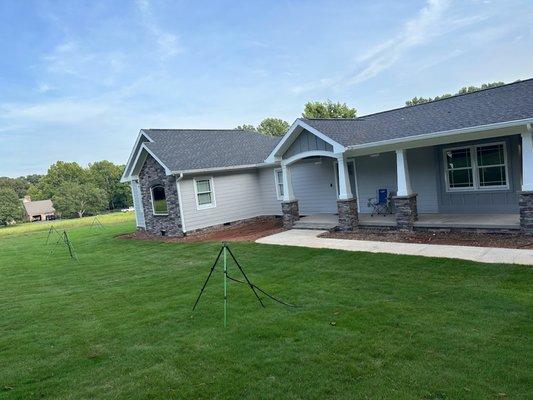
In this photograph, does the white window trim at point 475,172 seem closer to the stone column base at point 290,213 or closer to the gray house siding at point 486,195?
the gray house siding at point 486,195

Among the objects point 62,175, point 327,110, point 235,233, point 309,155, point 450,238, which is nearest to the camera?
point 450,238

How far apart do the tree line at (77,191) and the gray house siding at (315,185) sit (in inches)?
1986

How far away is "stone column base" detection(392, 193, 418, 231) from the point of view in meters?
11.7

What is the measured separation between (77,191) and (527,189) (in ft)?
248

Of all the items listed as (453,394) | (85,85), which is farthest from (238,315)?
(85,85)

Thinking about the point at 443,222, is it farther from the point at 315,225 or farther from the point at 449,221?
the point at 315,225

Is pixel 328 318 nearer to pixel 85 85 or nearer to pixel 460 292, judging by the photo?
pixel 460 292

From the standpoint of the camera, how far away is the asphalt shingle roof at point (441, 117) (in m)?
10.4

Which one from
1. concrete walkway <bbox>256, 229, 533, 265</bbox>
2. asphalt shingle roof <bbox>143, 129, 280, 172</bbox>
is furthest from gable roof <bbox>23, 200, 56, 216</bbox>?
concrete walkway <bbox>256, 229, 533, 265</bbox>

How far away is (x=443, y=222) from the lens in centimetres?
1129

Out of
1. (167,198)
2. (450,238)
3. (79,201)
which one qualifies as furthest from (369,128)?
(79,201)

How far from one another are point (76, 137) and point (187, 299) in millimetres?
38583

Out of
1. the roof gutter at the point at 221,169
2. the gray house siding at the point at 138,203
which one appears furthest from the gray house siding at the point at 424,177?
the gray house siding at the point at 138,203

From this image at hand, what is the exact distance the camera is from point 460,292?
6.45m
